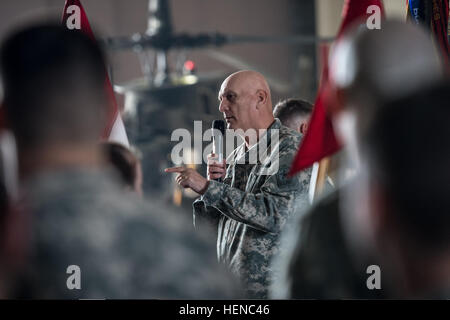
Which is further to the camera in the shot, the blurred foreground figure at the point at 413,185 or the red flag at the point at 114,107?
the red flag at the point at 114,107

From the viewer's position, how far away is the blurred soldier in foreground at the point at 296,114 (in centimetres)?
241

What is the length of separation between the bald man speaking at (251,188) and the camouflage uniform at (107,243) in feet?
3.18

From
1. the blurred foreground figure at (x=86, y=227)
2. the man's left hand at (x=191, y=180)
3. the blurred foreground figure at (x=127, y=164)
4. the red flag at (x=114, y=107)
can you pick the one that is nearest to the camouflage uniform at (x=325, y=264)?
the blurred foreground figure at (x=86, y=227)

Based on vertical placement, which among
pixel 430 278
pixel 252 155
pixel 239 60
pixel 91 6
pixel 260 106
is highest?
pixel 91 6

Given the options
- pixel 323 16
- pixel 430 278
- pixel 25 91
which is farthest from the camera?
pixel 323 16

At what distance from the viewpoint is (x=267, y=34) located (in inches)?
377

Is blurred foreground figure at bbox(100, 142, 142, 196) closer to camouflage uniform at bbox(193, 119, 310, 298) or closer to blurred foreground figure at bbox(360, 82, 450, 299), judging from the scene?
camouflage uniform at bbox(193, 119, 310, 298)

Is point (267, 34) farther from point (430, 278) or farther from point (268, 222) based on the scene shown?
point (430, 278)

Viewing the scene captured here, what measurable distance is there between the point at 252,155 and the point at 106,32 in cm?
719

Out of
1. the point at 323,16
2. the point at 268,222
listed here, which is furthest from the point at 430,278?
the point at 323,16

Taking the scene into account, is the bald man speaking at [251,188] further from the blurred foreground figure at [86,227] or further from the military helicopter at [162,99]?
the military helicopter at [162,99]

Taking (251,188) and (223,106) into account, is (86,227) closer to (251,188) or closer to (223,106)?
(251,188)

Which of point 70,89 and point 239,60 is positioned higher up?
point 239,60

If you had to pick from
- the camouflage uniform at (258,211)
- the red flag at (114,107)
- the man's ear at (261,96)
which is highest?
the red flag at (114,107)
